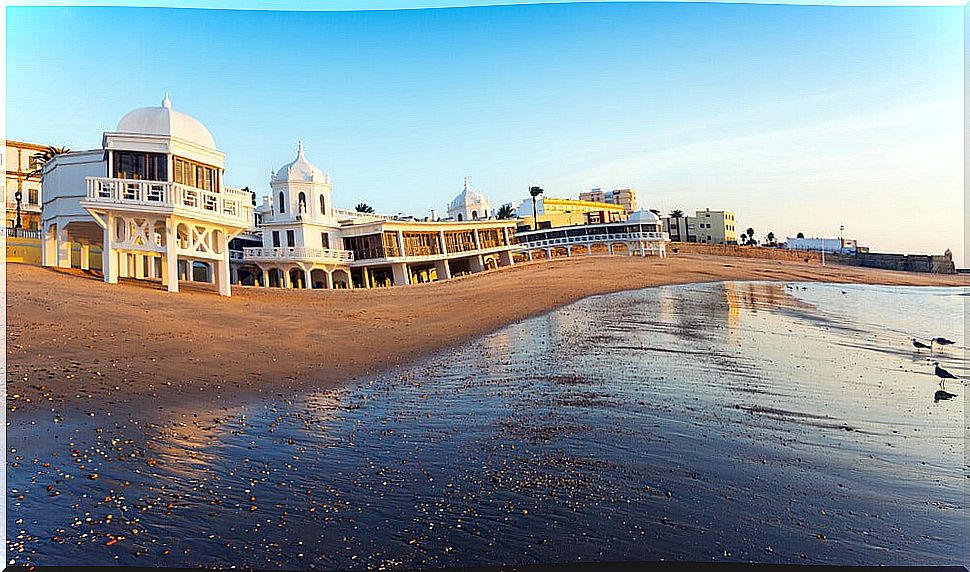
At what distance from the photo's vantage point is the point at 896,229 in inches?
181

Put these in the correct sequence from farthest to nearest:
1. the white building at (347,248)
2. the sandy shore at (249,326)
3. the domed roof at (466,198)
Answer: the domed roof at (466,198), the white building at (347,248), the sandy shore at (249,326)

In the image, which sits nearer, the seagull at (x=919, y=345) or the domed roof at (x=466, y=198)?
the seagull at (x=919, y=345)

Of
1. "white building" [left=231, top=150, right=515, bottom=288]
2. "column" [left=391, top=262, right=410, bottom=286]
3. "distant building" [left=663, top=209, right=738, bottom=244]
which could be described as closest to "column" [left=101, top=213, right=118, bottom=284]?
"white building" [left=231, top=150, right=515, bottom=288]

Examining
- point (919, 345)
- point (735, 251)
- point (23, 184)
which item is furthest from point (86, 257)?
point (919, 345)

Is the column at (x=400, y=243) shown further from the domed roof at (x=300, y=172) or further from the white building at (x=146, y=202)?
the white building at (x=146, y=202)

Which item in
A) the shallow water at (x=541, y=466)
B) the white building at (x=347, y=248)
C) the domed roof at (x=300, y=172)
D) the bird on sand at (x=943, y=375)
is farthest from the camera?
the white building at (x=347, y=248)

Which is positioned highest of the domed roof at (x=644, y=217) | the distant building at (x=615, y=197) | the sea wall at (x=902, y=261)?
the distant building at (x=615, y=197)

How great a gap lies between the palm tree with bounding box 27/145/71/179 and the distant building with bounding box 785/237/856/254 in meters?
4.77

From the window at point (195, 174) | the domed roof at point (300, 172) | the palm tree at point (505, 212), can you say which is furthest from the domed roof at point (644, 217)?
the window at point (195, 174)

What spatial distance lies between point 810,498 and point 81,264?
4.10 m

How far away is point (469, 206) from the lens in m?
4.91

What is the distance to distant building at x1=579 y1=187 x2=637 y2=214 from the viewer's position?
479cm

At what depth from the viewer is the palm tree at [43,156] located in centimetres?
444

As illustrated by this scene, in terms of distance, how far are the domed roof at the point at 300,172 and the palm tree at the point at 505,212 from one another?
3.82 ft
